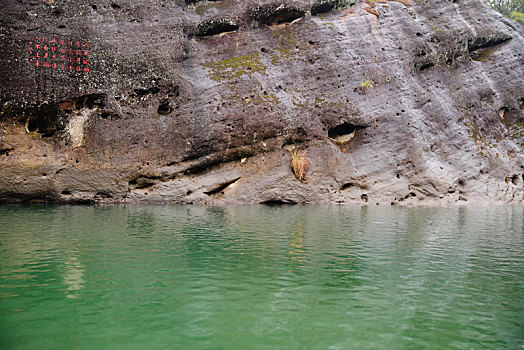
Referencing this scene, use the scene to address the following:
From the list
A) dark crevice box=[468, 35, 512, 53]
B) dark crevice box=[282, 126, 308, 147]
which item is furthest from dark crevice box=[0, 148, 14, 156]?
dark crevice box=[468, 35, 512, 53]

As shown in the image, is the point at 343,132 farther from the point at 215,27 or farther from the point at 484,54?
the point at 484,54

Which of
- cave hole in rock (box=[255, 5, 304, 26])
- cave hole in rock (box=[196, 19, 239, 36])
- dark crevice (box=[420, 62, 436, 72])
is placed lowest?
dark crevice (box=[420, 62, 436, 72])

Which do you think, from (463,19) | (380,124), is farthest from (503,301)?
(463,19)

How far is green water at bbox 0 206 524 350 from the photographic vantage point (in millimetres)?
3789

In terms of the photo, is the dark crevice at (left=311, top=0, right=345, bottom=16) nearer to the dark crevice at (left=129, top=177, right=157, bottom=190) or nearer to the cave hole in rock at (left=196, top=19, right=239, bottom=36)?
the cave hole in rock at (left=196, top=19, right=239, bottom=36)

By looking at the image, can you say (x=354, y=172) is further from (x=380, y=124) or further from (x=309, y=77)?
(x=309, y=77)

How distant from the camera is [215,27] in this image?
21.6 meters

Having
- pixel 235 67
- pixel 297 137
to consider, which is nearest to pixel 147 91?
pixel 235 67

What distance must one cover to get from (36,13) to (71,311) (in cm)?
1885

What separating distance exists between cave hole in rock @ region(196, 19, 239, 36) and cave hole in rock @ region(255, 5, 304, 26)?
1600mm

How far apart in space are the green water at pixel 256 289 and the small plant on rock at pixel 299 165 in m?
9.80

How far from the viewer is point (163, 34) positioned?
2064 cm

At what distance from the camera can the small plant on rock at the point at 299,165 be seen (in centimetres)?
2006

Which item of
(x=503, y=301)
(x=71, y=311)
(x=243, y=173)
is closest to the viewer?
(x=71, y=311)
